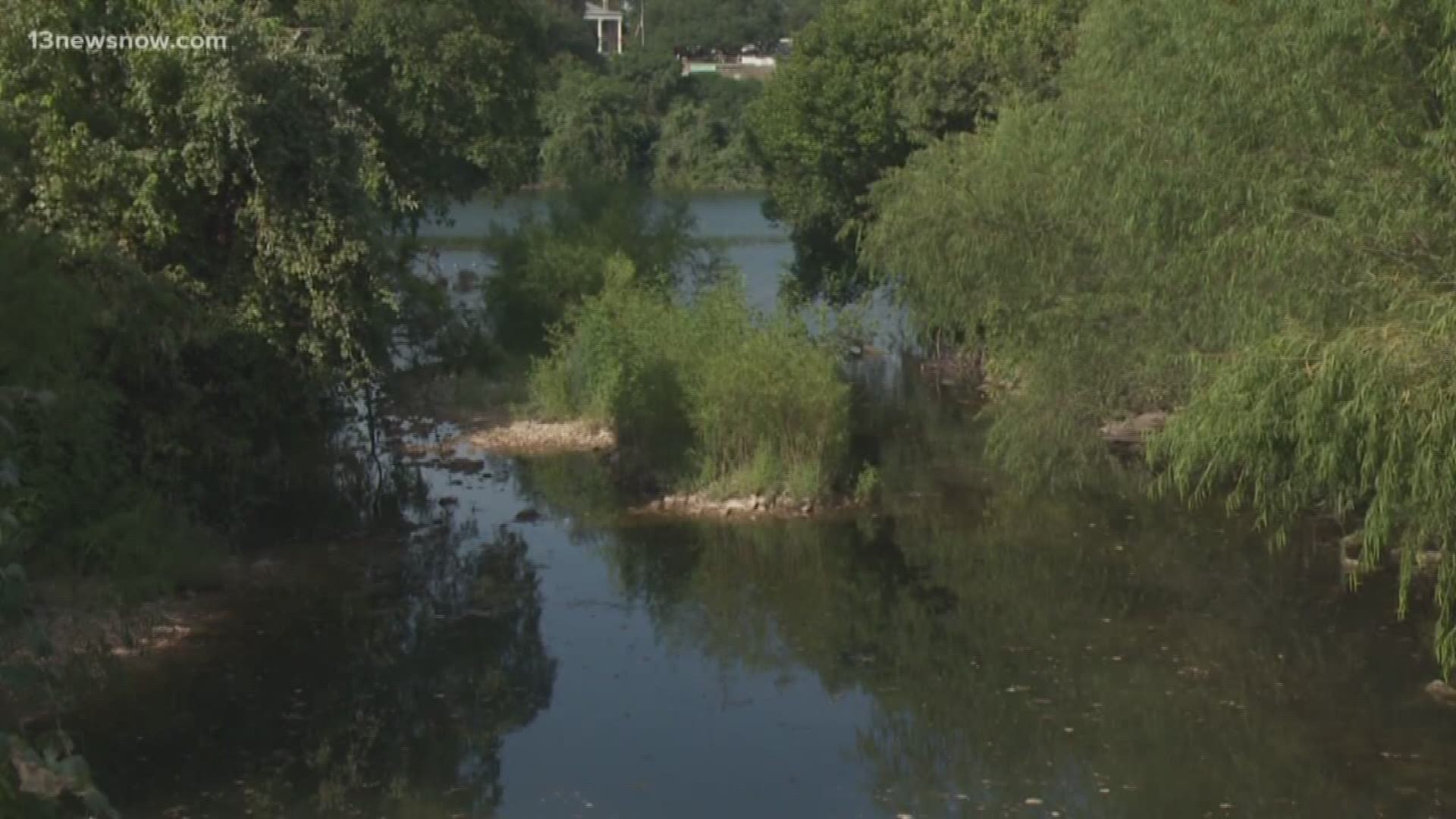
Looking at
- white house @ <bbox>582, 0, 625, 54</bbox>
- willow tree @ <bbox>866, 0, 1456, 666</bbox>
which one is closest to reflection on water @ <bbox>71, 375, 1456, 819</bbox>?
willow tree @ <bbox>866, 0, 1456, 666</bbox>

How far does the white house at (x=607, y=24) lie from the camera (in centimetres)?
8419

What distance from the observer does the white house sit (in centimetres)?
8419

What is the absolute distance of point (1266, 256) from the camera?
12109mm

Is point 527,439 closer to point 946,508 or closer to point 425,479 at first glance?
point 425,479

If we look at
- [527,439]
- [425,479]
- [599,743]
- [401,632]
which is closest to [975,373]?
[527,439]

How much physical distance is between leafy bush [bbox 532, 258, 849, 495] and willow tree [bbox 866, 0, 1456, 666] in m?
2.90

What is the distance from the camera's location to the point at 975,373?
29.9 m

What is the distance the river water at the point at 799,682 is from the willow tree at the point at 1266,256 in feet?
4.31

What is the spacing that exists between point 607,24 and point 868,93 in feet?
205

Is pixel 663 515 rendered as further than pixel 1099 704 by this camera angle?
Yes

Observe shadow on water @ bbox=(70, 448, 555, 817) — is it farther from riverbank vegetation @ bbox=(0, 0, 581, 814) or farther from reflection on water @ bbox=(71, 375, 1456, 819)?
riverbank vegetation @ bbox=(0, 0, 581, 814)

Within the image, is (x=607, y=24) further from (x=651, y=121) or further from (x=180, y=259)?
(x=180, y=259)

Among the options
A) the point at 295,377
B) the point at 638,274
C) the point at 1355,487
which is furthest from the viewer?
the point at 638,274

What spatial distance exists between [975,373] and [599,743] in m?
18.2
